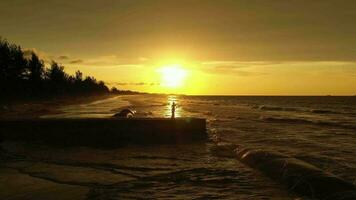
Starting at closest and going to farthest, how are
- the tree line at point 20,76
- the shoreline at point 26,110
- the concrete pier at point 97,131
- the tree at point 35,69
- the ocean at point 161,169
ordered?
the ocean at point 161,169, the concrete pier at point 97,131, the shoreline at point 26,110, the tree line at point 20,76, the tree at point 35,69

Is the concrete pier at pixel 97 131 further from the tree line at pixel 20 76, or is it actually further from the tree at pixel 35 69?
the tree at pixel 35 69

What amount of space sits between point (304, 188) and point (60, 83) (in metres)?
111

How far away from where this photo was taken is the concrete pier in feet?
61.9

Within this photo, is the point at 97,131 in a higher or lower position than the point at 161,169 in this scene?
higher

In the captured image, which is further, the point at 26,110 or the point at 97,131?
the point at 26,110

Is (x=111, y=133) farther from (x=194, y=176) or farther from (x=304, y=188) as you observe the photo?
(x=304, y=188)


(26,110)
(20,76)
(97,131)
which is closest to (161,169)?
(97,131)

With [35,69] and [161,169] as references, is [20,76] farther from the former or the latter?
[161,169]

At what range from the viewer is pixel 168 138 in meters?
20.0

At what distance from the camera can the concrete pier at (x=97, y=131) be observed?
18.9 meters

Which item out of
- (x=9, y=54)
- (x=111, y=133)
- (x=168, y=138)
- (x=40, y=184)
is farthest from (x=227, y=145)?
(x=9, y=54)

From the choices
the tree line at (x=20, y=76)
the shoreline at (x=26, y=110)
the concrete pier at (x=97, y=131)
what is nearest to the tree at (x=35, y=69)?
the tree line at (x=20, y=76)

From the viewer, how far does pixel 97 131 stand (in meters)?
19.3

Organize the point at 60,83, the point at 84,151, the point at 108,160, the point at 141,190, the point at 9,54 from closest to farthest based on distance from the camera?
the point at 141,190, the point at 108,160, the point at 84,151, the point at 9,54, the point at 60,83
